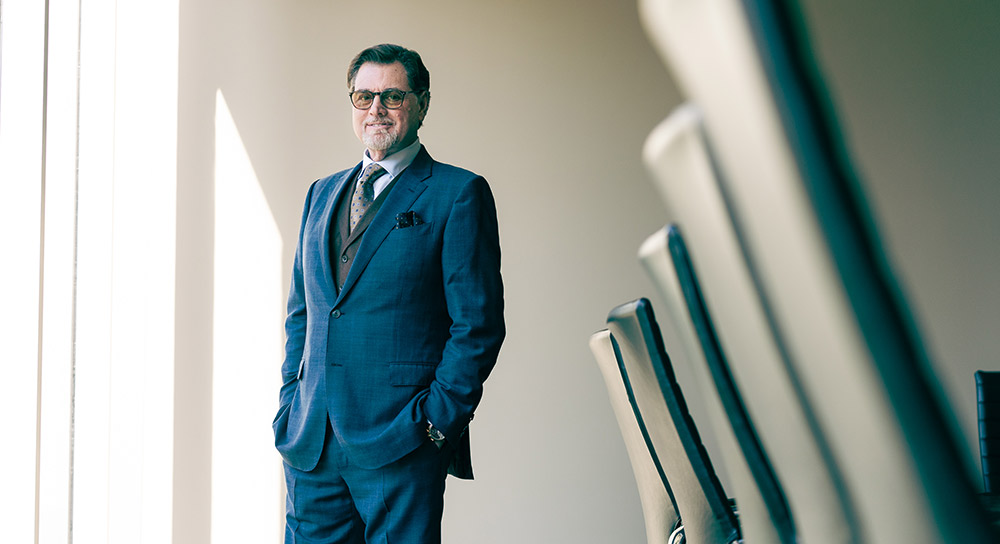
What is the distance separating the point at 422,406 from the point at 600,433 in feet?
6.76

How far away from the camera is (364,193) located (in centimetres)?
207

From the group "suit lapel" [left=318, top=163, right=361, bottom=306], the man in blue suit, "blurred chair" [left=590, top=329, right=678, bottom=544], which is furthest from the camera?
"suit lapel" [left=318, top=163, right=361, bottom=306]

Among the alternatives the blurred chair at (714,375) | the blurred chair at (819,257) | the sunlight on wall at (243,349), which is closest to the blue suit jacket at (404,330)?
the blurred chair at (714,375)

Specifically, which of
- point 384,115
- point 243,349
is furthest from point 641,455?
point 243,349

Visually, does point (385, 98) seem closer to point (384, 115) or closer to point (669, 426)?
point (384, 115)

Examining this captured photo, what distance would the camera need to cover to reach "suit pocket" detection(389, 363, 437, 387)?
188cm

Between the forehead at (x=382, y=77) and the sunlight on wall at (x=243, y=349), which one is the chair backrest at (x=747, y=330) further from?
the sunlight on wall at (x=243, y=349)

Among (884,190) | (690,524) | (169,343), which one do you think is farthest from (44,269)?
(884,190)

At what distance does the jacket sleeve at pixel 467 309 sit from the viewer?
1.85 m

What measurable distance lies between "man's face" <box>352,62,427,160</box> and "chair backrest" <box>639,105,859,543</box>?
1657 mm

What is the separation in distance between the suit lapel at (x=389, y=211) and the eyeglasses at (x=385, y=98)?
153 mm

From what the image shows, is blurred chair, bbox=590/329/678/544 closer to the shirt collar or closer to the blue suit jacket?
the blue suit jacket

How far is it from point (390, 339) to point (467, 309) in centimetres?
19

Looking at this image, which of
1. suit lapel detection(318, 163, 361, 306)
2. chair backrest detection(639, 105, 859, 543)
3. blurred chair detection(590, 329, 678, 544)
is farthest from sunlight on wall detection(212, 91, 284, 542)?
chair backrest detection(639, 105, 859, 543)
